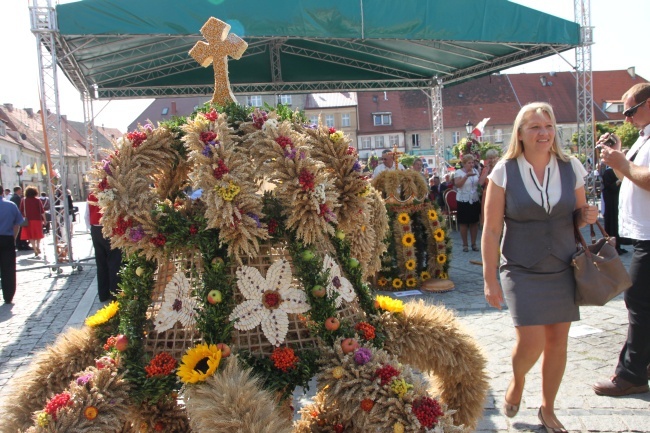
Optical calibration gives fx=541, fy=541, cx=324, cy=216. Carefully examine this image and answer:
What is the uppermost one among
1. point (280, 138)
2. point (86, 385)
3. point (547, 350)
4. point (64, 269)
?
point (280, 138)

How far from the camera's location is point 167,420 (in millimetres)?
2732

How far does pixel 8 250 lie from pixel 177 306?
7365 millimetres

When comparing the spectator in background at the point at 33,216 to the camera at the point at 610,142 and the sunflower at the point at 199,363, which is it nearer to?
the sunflower at the point at 199,363

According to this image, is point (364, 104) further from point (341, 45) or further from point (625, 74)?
point (341, 45)

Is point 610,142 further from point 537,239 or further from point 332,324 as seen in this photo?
point 332,324

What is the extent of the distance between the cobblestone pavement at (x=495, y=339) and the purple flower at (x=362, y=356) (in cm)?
90

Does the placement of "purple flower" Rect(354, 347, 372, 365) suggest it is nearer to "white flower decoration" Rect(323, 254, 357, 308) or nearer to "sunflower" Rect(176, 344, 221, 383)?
"white flower decoration" Rect(323, 254, 357, 308)

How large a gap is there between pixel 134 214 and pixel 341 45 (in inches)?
465

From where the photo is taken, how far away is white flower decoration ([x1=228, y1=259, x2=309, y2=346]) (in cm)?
238

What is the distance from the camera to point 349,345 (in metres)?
2.30

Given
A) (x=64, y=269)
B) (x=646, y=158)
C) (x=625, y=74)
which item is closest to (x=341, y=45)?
(x=64, y=269)

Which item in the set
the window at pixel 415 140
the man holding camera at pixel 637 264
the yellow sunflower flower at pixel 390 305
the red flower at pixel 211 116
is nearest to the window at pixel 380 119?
the window at pixel 415 140

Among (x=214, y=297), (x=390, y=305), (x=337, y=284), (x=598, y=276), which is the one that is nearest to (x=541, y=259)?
(x=598, y=276)

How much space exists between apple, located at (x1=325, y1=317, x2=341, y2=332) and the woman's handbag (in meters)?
1.45
